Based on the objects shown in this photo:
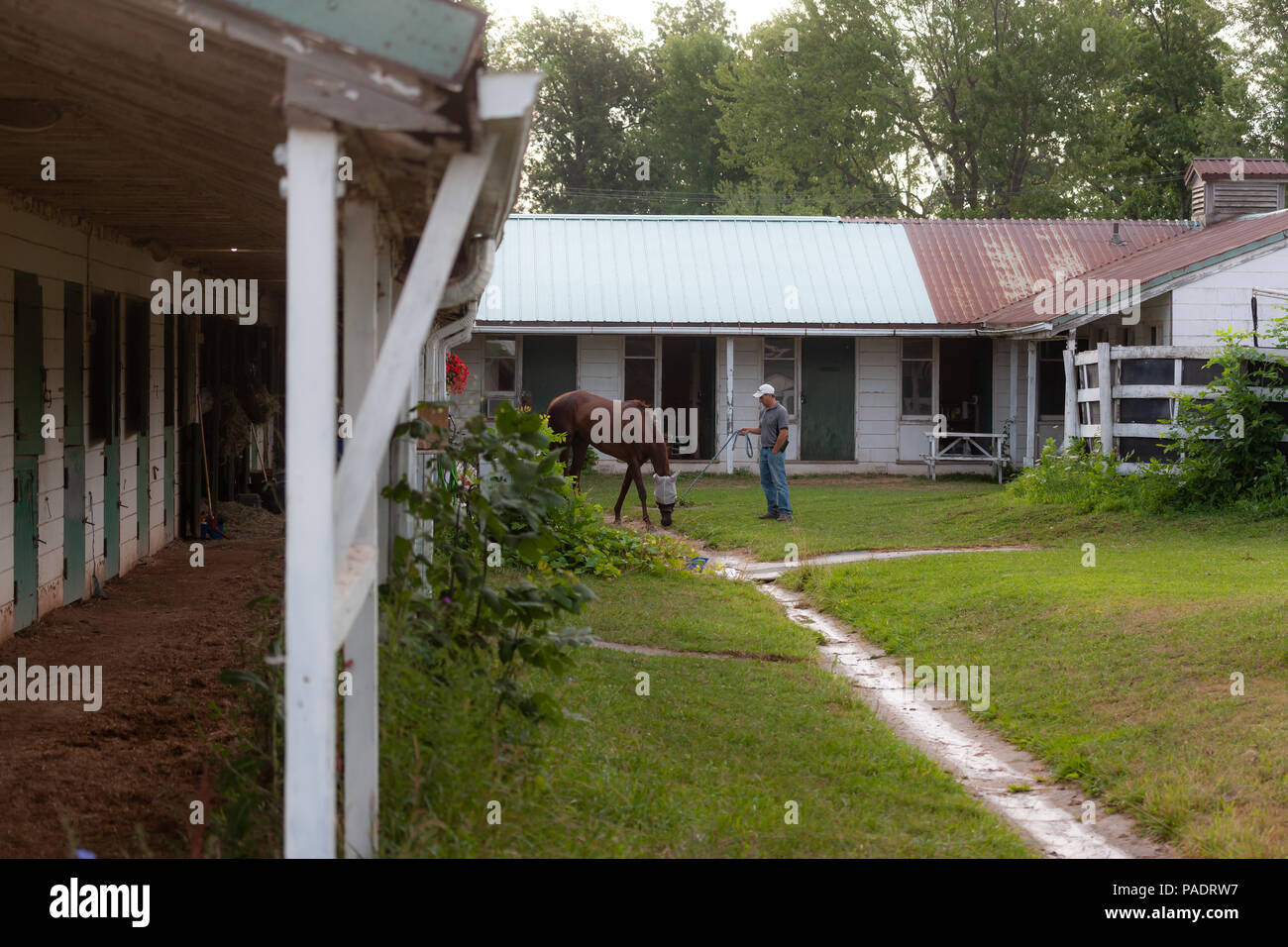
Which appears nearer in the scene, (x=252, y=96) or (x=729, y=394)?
(x=252, y=96)

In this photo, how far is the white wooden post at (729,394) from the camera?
2351cm

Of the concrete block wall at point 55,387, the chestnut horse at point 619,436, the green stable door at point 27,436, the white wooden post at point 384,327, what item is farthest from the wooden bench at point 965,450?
the white wooden post at point 384,327

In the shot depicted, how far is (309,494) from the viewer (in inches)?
134

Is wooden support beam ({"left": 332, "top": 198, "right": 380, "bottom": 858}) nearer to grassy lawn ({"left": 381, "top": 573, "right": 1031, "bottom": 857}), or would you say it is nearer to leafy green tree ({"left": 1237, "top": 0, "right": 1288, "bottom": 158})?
grassy lawn ({"left": 381, "top": 573, "right": 1031, "bottom": 857})

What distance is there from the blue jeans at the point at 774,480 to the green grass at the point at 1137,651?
3.73m

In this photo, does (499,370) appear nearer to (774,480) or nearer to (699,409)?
(699,409)

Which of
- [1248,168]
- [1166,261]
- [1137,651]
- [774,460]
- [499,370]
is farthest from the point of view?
[499,370]

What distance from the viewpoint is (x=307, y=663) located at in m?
3.39

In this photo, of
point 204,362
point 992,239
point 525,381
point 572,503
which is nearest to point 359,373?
point 572,503

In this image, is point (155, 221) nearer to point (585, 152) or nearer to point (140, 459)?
point (140, 459)

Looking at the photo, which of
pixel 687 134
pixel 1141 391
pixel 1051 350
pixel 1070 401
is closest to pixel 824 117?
pixel 687 134

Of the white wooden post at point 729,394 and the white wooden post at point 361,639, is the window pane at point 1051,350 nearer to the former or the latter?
the white wooden post at point 729,394

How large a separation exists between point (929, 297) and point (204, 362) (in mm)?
13881

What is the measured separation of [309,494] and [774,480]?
45.4 feet
